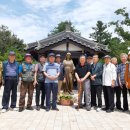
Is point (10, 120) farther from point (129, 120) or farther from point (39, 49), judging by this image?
point (39, 49)

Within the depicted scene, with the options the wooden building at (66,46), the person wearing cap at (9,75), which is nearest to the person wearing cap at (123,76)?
the person wearing cap at (9,75)

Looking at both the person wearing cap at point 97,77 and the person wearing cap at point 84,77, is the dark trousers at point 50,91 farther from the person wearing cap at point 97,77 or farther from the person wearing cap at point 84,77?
the person wearing cap at point 97,77

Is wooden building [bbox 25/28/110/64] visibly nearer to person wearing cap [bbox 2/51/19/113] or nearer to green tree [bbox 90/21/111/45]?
person wearing cap [bbox 2/51/19/113]

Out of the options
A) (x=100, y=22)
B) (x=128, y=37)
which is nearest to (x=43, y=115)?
(x=128, y=37)

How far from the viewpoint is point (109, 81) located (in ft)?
32.4

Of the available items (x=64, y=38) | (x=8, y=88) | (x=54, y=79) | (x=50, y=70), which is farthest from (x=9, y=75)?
(x=64, y=38)

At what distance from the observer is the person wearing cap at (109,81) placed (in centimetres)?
985

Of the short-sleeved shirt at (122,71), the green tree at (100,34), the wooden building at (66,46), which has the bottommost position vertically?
the short-sleeved shirt at (122,71)

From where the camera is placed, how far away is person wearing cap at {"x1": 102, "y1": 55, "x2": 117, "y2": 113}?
32.3 feet

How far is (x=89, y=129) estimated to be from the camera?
22.7ft

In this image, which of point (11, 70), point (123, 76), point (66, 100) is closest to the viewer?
point (11, 70)

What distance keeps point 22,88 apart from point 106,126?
3575 millimetres

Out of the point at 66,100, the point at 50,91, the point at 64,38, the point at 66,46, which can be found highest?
the point at 64,38

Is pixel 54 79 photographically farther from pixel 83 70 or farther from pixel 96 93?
pixel 96 93
